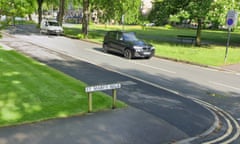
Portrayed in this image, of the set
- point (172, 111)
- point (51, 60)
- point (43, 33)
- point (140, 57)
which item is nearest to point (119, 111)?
point (172, 111)

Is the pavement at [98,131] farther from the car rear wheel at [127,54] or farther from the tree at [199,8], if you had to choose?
the tree at [199,8]

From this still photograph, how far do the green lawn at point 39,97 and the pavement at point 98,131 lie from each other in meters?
0.44

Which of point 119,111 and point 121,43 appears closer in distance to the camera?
point 119,111

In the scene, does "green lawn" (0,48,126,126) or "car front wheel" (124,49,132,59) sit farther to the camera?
"car front wheel" (124,49,132,59)

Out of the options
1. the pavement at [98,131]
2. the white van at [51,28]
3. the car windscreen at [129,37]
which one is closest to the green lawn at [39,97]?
the pavement at [98,131]

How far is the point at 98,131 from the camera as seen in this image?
6812 mm

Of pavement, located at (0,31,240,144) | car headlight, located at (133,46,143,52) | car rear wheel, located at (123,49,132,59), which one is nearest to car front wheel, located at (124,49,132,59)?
car rear wheel, located at (123,49,132,59)

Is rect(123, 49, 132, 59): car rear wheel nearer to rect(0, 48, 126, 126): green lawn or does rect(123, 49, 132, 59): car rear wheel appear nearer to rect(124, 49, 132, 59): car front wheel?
rect(124, 49, 132, 59): car front wheel

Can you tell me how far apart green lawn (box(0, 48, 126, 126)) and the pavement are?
0.44 meters

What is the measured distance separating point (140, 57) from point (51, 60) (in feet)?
19.8

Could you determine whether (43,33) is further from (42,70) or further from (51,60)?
(42,70)

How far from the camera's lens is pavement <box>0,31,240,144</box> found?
6285mm

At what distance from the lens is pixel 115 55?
21.5m

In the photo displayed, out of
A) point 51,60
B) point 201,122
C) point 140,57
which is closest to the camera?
point 201,122
